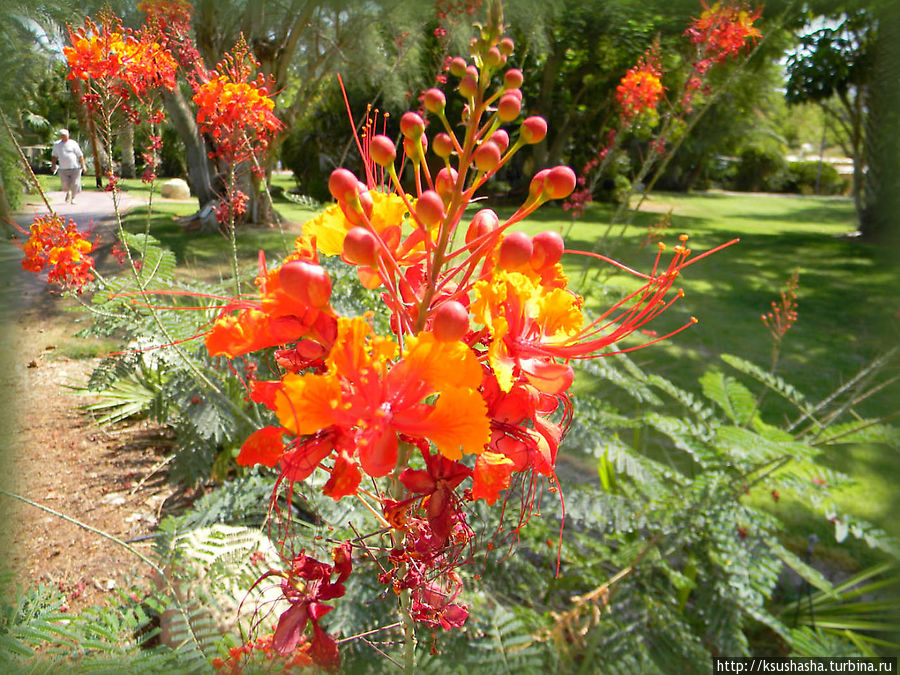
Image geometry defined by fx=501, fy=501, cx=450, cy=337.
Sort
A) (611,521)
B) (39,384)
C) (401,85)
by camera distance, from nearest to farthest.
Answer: (611,521) < (39,384) < (401,85)

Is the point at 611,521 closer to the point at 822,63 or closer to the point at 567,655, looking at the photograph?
the point at 567,655

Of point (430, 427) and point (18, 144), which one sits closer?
point (430, 427)

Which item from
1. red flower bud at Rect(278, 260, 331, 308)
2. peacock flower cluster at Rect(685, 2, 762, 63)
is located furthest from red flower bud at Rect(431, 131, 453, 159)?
peacock flower cluster at Rect(685, 2, 762, 63)

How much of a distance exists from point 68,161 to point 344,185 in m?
1.24

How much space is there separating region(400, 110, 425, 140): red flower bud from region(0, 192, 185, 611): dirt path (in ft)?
4.13

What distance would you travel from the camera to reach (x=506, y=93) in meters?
0.57

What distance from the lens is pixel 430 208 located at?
1.67 ft

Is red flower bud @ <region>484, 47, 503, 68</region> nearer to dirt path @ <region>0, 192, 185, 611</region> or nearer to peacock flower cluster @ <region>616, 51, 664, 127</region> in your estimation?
dirt path @ <region>0, 192, 185, 611</region>

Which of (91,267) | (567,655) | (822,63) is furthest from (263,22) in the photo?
(822,63)

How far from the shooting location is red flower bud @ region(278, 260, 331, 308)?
0.47 m

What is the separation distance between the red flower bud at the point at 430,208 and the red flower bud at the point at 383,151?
0.11 m

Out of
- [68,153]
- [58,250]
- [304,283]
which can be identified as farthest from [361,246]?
[58,250]

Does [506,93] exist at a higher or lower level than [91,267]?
higher

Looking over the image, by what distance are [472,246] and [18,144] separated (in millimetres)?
1178
